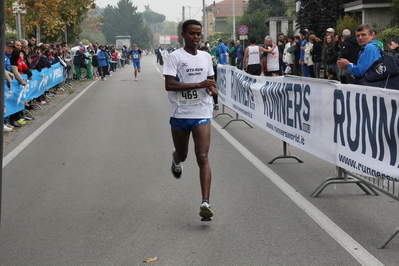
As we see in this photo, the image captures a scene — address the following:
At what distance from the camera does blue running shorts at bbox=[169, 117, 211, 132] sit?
6152mm

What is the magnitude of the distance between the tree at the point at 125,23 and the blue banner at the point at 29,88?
141m

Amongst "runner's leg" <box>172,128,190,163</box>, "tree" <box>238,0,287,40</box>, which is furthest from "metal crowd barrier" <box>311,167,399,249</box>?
"tree" <box>238,0,287,40</box>

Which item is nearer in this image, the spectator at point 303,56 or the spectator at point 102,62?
the spectator at point 303,56

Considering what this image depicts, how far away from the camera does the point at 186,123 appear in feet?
20.3

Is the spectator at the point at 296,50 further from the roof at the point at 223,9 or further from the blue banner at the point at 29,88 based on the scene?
the roof at the point at 223,9

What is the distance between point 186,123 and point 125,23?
6205 inches

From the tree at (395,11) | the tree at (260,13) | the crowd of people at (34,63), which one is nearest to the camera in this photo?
the crowd of people at (34,63)

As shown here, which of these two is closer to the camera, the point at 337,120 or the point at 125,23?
the point at 337,120

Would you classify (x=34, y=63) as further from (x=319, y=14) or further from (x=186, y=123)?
(x=319, y=14)

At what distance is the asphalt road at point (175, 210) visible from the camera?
504 cm

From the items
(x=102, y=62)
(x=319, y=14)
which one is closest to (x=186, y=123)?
(x=102, y=62)

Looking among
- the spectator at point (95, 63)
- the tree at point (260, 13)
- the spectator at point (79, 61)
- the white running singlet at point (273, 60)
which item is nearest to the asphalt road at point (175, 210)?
the white running singlet at point (273, 60)

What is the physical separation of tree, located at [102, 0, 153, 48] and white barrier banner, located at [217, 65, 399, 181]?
153917 mm

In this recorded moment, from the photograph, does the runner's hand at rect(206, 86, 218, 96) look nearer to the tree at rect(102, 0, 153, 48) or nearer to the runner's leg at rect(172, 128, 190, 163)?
the runner's leg at rect(172, 128, 190, 163)
